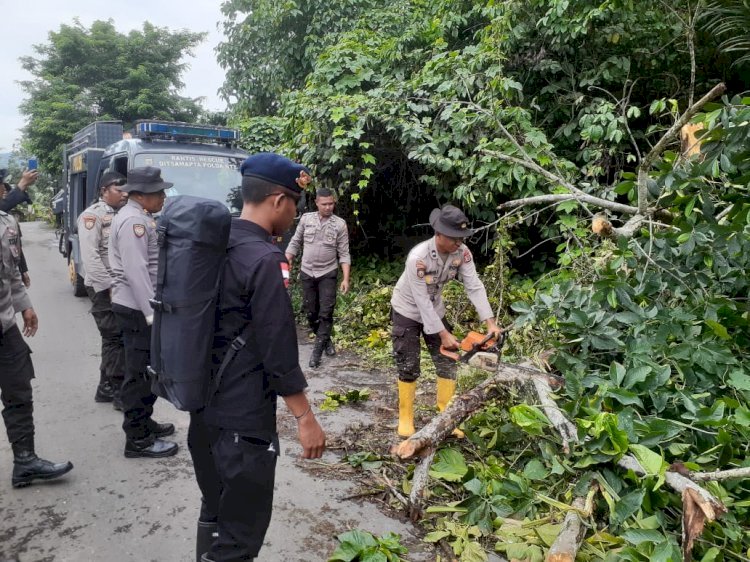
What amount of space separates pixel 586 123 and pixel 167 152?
16.4 ft

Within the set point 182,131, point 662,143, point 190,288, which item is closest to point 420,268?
point 662,143

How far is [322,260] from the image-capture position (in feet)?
20.5

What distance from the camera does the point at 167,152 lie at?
6586 millimetres

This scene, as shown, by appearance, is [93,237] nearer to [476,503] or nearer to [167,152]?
[167,152]

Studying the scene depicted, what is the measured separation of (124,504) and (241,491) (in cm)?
163

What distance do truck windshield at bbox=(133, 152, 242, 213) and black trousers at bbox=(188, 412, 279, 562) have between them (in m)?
4.74

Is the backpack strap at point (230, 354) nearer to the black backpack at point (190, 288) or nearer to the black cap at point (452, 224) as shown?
the black backpack at point (190, 288)

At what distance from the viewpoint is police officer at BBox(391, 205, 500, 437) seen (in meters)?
4.11

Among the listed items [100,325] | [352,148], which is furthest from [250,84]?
[100,325]

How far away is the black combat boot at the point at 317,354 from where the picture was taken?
6.02 m

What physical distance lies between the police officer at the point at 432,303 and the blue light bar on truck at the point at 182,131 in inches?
161

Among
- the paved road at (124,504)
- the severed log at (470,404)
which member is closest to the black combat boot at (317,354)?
the paved road at (124,504)

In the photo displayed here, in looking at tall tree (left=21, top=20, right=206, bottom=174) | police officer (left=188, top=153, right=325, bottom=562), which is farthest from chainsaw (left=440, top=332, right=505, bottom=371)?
tall tree (left=21, top=20, right=206, bottom=174)

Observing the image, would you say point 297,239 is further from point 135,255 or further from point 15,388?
point 15,388
